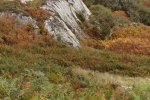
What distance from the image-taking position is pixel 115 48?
3403 centimetres

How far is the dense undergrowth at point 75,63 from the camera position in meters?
13.7

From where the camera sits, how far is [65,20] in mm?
34000

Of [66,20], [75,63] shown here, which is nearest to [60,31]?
[66,20]

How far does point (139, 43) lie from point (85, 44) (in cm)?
491

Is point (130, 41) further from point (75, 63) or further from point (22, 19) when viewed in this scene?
point (75, 63)

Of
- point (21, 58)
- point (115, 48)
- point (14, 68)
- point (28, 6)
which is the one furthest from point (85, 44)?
point (14, 68)

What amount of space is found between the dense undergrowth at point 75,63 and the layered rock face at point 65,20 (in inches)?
24.2

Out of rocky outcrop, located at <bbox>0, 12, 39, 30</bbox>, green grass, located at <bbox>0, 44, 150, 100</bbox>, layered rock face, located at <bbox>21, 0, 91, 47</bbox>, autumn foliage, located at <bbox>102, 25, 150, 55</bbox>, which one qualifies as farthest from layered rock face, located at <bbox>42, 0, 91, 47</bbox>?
autumn foliage, located at <bbox>102, 25, 150, 55</bbox>

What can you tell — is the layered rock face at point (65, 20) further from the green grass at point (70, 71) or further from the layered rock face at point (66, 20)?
the green grass at point (70, 71)

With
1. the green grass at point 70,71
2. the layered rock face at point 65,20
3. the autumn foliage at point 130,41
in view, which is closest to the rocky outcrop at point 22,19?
the layered rock face at point 65,20

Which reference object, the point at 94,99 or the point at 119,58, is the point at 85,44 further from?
the point at 94,99

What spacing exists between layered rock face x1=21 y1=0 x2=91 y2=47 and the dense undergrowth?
61cm

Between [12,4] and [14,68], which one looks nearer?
[14,68]

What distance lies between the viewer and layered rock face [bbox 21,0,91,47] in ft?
99.8
